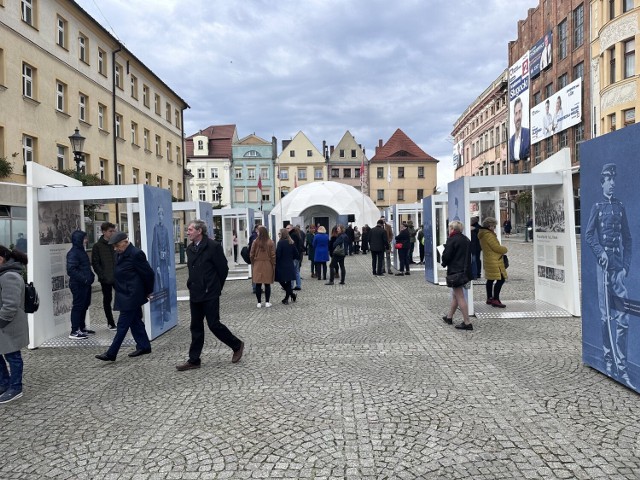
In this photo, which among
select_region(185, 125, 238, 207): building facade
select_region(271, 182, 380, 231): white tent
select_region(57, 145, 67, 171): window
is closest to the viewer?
select_region(57, 145, 67, 171): window

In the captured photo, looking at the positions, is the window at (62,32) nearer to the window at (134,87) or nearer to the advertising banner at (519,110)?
the window at (134,87)

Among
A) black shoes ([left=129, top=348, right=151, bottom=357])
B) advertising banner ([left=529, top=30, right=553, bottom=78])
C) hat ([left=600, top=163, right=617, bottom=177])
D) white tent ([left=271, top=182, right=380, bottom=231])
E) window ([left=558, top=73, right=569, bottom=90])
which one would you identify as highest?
advertising banner ([left=529, top=30, right=553, bottom=78])

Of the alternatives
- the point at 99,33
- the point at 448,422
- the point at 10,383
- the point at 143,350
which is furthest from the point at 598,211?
the point at 99,33

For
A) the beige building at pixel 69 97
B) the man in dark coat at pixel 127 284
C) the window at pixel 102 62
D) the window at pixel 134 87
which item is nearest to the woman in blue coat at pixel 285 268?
the man in dark coat at pixel 127 284

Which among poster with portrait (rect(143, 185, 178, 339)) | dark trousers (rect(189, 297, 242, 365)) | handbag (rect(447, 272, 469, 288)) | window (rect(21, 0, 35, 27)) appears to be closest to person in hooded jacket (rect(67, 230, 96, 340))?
poster with portrait (rect(143, 185, 178, 339))

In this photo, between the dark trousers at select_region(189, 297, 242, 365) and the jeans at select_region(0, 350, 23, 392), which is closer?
the jeans at select_region(0, 350, 23, 392)

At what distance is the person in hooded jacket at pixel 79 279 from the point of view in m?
8.05

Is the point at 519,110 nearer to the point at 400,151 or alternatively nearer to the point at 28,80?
the point at 400,151

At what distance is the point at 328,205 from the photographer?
1702 inches

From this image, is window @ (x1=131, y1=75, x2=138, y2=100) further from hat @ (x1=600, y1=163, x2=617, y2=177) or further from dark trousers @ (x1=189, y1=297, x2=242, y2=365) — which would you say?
hat @ (x1=600, y1=163, x2=617, y2=177)

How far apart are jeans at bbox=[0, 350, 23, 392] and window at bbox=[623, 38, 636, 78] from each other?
3514cm

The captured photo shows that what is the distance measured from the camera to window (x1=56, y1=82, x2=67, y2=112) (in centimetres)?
2436

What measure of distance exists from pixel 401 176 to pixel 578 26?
39.3 metres

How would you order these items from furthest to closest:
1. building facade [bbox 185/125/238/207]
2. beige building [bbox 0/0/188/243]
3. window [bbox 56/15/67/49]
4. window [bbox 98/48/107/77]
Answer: building facade [bbox 185/125/238/207] < window [bbox 98/48/107/77] < window [bbox 56/15/67/49] < beige building [bbox 0/0/188/243]
